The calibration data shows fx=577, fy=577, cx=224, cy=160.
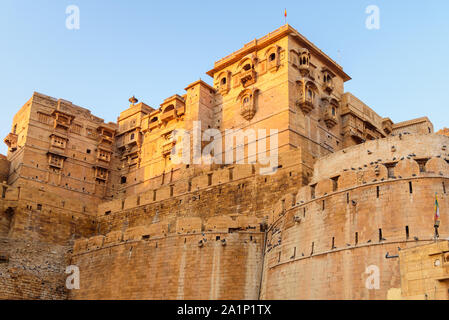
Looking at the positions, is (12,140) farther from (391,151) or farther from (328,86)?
(391,151)

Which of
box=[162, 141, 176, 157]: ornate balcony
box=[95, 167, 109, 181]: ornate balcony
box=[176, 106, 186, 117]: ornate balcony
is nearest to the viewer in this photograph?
box=[162, 141, 176, 157]: ornate balcony

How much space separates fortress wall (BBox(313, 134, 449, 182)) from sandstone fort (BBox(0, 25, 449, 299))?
0.06 metres

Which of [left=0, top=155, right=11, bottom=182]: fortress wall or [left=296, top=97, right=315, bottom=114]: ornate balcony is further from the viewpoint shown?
[left=0, top=155, right=11, bottom=182]: fortress wall

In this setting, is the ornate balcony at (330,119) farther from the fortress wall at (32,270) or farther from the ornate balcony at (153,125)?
the fortress wall at (32,270)

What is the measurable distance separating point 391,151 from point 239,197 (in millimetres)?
11147

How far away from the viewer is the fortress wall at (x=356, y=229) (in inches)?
805

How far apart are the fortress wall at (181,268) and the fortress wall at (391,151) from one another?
5.53 m

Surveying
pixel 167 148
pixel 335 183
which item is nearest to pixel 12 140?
pixel 167 148

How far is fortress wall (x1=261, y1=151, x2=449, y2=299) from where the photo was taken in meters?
20.5

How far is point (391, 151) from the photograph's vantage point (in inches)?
922

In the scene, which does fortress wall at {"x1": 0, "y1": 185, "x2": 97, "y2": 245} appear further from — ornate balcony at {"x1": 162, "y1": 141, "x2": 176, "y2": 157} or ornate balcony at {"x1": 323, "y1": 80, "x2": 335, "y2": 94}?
ornate balcony at {"x1": 323, "y1": 80, "x2": 335, "y2": 94}

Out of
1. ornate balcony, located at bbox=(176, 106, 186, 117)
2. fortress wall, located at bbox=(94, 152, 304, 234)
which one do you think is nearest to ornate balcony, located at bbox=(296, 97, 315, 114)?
fortress wall, located at bbox=(94, 152, 304, 234)

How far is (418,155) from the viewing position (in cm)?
2286

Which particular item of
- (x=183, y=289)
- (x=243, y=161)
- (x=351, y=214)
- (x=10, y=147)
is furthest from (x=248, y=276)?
(x=10, y=147)
